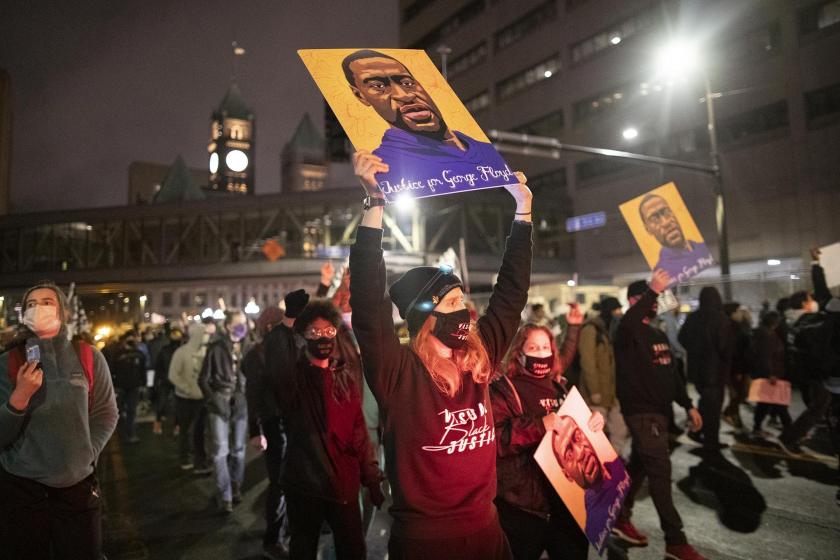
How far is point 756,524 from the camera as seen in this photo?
518cm

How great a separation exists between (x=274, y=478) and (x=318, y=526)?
53.9 inches

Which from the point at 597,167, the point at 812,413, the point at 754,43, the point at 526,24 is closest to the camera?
the point at 812,413

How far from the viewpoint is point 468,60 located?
41969 mm

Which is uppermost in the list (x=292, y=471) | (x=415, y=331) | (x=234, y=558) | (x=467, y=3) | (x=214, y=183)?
(x=467, y=3)

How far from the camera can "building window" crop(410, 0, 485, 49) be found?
41.1 metres

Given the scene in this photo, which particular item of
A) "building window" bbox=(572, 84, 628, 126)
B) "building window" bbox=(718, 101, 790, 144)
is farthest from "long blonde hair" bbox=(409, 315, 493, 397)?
"building window" bbox=(572, 84, 628, 126)

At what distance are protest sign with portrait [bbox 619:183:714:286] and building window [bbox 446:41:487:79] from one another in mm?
37178

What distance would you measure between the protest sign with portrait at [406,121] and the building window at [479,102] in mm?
38613

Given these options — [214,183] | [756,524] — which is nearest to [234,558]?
[214,183]

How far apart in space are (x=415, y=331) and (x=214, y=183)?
184 inches

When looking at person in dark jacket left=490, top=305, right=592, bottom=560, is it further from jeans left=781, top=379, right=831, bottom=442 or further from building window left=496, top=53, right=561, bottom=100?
building window left=496, top=53, right=561, bottom=100

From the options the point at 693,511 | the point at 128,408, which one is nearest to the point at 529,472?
the point at 693,511

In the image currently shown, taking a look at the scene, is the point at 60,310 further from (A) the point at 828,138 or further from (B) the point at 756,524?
(A) the point at 828,138

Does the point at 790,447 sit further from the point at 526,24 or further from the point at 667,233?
the point at 526,24
